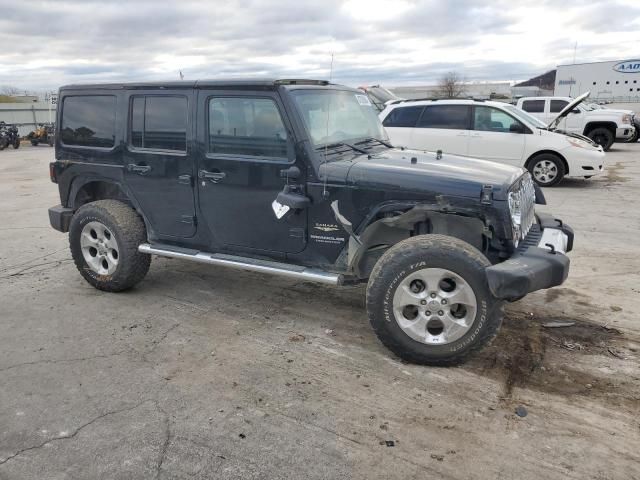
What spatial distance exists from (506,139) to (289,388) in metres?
8.79

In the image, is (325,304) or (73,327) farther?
(325,304)

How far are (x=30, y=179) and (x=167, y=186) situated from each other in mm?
10727

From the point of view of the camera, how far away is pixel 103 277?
514cm

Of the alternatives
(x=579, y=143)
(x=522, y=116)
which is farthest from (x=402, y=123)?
(x=579, y=143)

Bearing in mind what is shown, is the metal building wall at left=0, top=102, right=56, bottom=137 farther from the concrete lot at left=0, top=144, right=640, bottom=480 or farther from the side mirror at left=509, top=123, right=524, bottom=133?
the concrete lot at left=0, top=144, right=640, bottom=480

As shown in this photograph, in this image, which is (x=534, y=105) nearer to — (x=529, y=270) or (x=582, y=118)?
(x=582, y=118)

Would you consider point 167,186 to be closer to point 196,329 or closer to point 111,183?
point 111,183

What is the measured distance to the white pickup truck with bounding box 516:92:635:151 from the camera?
17.5m

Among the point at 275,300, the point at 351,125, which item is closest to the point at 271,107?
the point at 351,125

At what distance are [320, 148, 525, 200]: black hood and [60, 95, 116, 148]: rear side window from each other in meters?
2.30

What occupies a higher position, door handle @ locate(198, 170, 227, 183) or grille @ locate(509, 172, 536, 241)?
door handle @ locate(198, 170, 227, 183)

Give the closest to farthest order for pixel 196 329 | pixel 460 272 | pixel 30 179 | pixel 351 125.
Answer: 1. pixel 460 272
2. pixel 196 329
3. pixel 351 125
4. pixel 30 179

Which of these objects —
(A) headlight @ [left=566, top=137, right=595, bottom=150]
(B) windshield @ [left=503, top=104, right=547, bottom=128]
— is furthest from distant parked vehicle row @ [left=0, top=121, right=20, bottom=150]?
(A) headlight @ [left=566, top=137, right=595, bottom=150]

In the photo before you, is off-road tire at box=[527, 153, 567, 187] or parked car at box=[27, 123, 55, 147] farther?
parked car at box=[27, 123, 55, 147]
